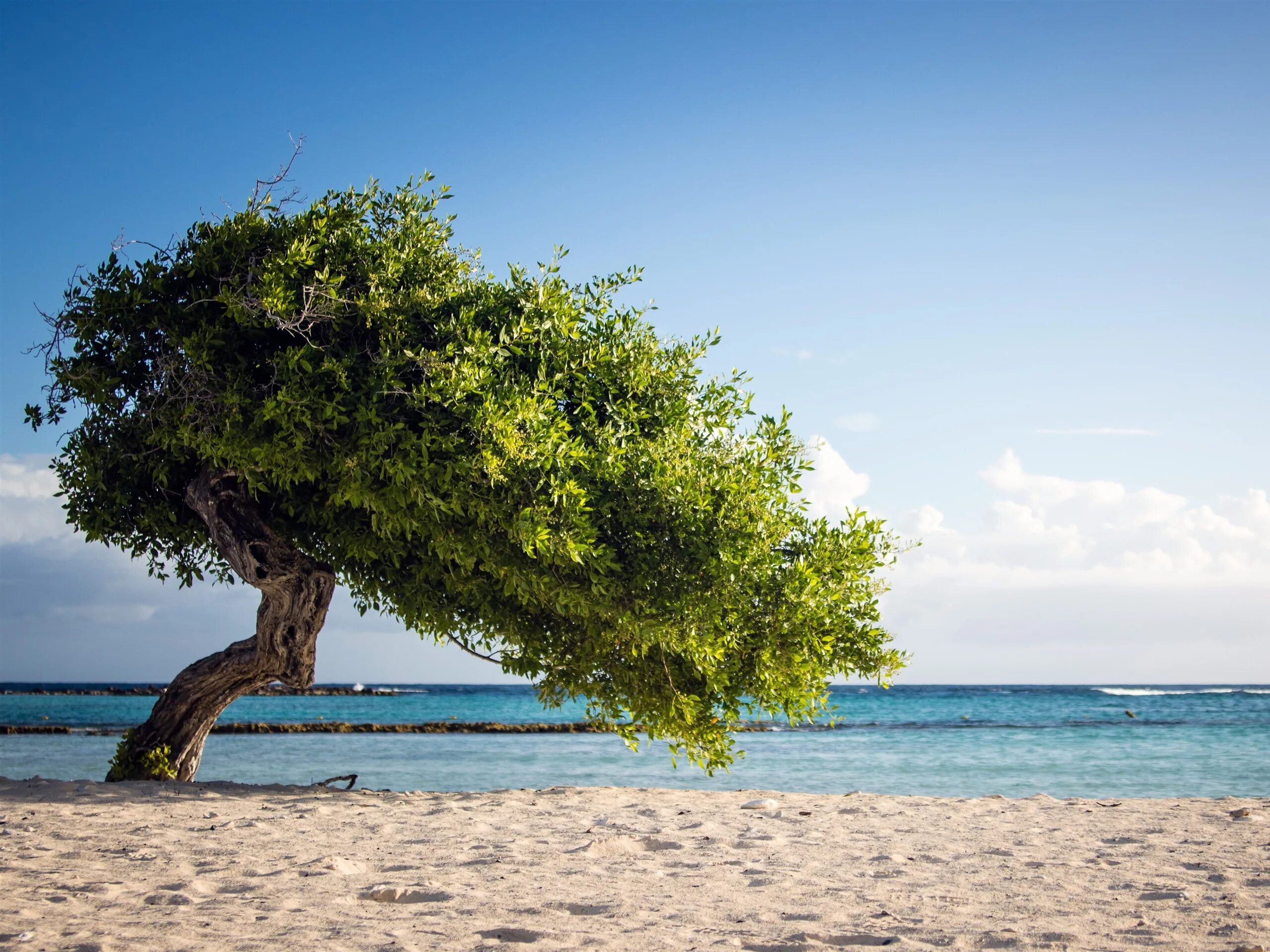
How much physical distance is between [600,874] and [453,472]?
4.07 meters

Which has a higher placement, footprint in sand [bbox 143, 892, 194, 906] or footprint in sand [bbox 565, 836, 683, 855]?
footprint in sand [bbox 143, 892, 194, 906]

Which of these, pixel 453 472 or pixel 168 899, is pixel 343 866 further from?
pixel 453 472

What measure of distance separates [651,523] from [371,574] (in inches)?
152

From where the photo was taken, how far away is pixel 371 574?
1155cm

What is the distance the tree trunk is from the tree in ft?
0.11

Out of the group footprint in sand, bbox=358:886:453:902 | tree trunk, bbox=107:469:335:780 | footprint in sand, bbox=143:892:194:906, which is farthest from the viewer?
tree trunk, bbox=107:469:335:780

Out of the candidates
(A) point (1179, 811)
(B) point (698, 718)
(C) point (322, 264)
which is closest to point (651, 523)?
(B) point (698, 718)

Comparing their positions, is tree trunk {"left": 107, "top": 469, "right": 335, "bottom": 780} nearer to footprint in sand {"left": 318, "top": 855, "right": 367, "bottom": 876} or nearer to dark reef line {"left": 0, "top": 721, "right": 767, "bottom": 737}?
footprint in sand {"left": 318, "top": 855, "right": 367, "bottom": 876}

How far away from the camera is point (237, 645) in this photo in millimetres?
12203

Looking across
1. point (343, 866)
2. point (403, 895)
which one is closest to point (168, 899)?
point (343, 866)

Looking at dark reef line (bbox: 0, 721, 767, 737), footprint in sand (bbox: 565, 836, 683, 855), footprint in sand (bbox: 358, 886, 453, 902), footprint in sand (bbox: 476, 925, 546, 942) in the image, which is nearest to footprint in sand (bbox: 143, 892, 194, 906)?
footprint in sand (bbox: 358, 886, 453, 902)

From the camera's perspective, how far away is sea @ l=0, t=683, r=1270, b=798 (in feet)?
58.4

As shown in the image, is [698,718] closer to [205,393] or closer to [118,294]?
[205,393]

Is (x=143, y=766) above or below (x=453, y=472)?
below
